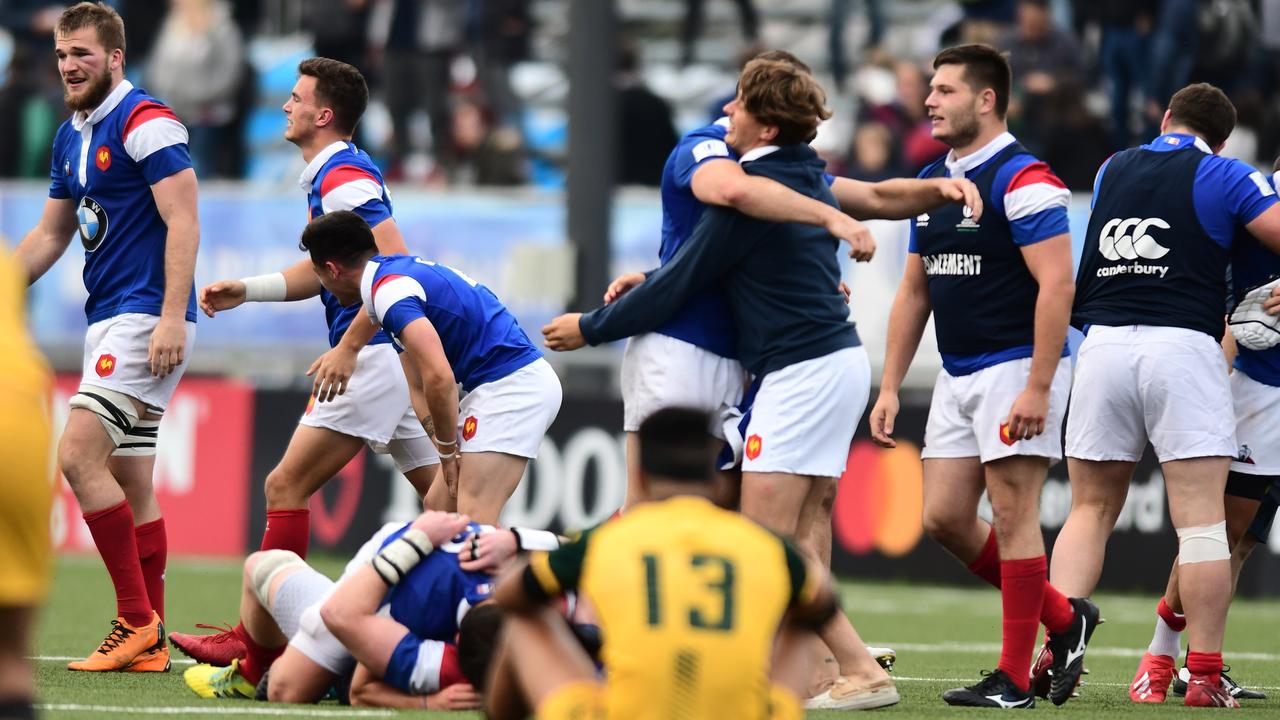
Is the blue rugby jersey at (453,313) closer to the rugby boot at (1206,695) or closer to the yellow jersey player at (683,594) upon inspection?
the yellow jersey player at (683,594)

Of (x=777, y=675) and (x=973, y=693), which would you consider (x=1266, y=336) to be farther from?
(x=777, y=675)

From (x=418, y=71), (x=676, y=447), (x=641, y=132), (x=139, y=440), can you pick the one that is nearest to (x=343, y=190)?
(x=139, y=440)

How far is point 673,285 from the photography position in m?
6.73

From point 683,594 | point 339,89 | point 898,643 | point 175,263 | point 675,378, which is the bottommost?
point 898,643

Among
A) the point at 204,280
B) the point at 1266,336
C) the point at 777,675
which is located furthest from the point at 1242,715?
the point at 204,280

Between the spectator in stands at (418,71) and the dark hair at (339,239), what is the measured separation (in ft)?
34.2

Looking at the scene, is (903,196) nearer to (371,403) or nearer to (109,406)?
(371,403)

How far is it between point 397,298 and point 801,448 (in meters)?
1.66

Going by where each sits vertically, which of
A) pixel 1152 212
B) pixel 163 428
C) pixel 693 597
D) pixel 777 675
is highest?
pixel 1152 212

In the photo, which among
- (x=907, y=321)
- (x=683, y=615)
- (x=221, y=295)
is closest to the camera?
(x=683, y=615)

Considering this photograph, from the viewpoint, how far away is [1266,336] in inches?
318

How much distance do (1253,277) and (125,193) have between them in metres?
4.93

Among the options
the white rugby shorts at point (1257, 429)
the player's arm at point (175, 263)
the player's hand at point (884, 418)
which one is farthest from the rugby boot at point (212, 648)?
the white rugby shorts at point (1257, 429)

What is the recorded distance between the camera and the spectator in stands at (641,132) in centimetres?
1708
